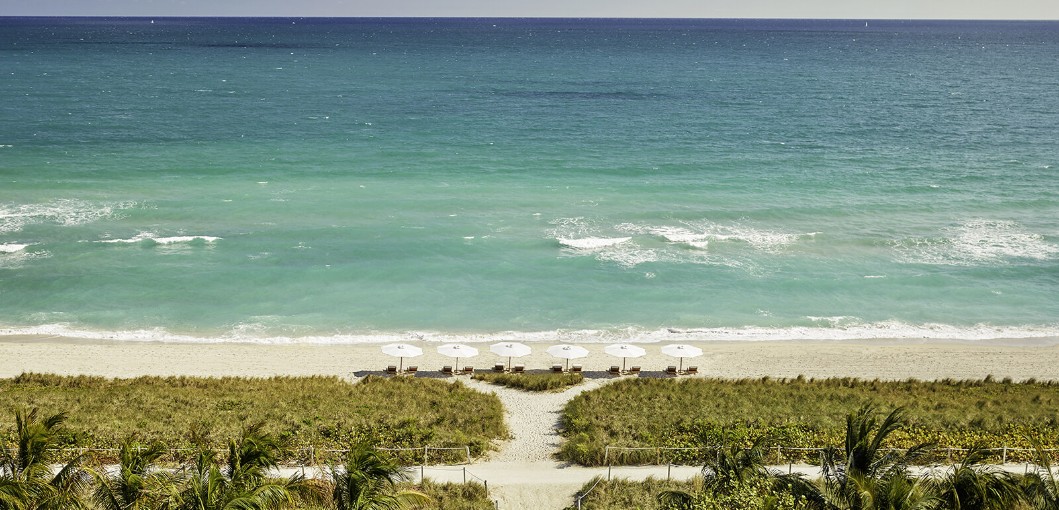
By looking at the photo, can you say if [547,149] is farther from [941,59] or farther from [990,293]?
[941,59]

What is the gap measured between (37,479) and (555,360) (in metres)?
22.3

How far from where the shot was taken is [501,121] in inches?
3482

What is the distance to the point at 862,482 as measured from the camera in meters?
16.7

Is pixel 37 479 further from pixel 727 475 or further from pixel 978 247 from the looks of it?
pixel 978 247

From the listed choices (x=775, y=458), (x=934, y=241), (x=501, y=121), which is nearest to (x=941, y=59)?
(x=501, y=121)

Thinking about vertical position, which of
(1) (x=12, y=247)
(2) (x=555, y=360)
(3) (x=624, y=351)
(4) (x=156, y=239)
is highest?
(4) (x=156, y=239)

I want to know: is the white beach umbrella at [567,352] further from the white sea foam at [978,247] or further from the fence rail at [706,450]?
the white sea foam at [978,247]

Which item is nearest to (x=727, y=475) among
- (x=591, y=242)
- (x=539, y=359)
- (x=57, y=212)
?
(x=539, y=359)

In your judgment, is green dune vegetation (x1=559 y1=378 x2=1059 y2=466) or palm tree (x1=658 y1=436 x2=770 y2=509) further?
green dune vegetation (x1=559 y1=378 x2=1059 y2=466)

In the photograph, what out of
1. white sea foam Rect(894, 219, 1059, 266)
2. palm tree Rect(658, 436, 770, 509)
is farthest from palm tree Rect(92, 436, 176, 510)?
white sea foam Rect(894, 219, 1059, 266)

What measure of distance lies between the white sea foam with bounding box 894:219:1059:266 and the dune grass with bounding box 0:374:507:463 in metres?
33.1

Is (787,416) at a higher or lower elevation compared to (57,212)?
lower

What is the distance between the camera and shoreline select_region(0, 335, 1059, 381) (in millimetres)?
35344

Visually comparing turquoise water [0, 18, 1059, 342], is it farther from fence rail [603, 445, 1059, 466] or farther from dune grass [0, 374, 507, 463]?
fence rail [603, 445, 1059, 466]
